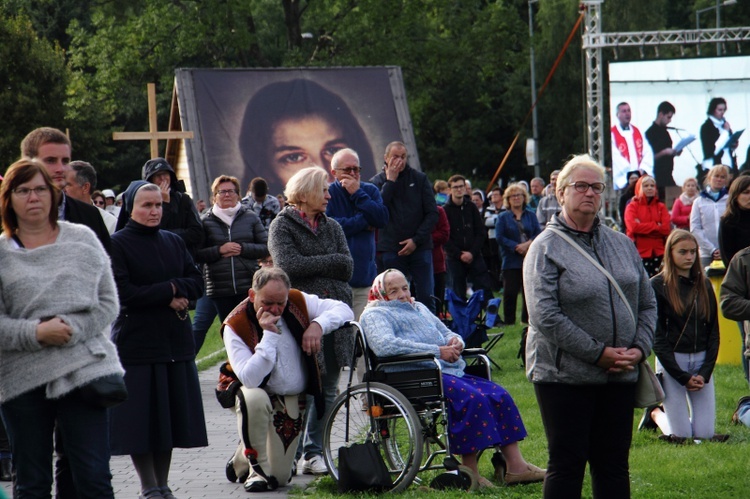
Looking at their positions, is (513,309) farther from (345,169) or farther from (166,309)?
(166,309)

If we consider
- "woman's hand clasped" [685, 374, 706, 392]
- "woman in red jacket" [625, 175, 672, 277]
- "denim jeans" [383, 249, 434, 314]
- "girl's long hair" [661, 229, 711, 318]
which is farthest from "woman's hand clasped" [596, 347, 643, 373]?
"woman in red jacket" [625, 175, 672, 277]

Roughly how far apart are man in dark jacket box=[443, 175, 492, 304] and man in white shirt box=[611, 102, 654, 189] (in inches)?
583

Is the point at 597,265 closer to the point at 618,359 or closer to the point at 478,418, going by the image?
the point at 618,359

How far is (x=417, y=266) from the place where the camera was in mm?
12484

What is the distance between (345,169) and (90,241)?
4358 millimetres

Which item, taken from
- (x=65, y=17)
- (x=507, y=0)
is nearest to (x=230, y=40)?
(x=65, y=17)

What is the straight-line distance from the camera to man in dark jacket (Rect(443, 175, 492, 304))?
54.4ft

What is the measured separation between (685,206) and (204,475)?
12026mm

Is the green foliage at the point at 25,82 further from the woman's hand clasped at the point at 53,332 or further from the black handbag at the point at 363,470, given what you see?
the woman's hand clasped at the point at 53,332

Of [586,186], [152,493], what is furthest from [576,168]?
[152,493]

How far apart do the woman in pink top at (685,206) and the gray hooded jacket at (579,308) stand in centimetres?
1299

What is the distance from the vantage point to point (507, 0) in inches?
2281

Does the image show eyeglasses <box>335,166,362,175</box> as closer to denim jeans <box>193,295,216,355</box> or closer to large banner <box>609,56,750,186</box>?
denim jeans <box>193,295,216,355</box>

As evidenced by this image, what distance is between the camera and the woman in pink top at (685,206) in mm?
18312
